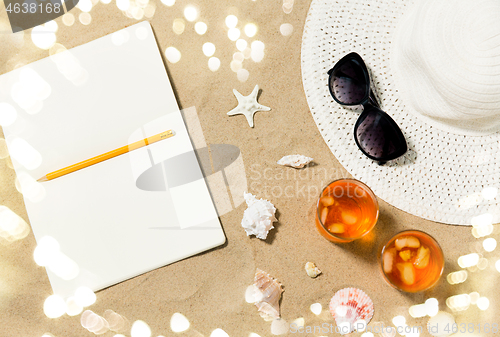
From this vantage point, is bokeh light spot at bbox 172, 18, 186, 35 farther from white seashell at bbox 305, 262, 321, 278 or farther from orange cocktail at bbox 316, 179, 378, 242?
white seashell at bbox 305, 262, 321, 278

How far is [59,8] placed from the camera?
0.71m

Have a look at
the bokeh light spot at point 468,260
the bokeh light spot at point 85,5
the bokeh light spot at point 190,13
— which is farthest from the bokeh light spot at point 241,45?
the bokeh light spot at point 468,260

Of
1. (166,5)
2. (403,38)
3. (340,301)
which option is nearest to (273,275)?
(340,301)

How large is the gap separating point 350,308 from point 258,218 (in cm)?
28

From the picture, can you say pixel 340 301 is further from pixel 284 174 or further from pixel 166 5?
pixel 166 5

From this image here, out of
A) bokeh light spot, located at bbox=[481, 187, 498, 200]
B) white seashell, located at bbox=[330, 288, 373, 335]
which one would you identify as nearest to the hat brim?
bokeh light spot, located at bbox=[481, 187, 498, 200]

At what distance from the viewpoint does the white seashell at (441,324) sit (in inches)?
27.1

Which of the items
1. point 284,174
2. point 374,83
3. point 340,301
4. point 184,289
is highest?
point 374,83

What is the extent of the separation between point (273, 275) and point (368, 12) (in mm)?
598

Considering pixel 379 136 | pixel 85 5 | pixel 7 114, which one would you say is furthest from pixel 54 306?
pixel 379 136

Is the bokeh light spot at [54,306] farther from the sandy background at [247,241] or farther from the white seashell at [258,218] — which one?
the white seashell at [258,218]

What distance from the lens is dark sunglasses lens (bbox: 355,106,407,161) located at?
24.7 inches

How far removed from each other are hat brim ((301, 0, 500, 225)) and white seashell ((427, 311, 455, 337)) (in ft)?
0.70

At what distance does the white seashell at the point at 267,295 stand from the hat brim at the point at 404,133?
30 centimetres
